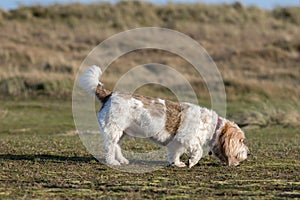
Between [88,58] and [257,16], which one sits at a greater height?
[257,16]

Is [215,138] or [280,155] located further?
[280,155]

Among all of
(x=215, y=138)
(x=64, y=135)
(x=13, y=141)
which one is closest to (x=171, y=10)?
(x=64, y=135)

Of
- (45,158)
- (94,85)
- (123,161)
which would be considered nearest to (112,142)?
(123,161)

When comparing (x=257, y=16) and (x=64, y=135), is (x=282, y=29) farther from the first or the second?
(x=64, y=135)

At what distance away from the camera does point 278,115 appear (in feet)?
86.5

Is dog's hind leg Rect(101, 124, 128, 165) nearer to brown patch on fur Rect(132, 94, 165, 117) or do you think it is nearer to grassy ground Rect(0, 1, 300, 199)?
grassy ground Rect(0, 1, 300, 199)

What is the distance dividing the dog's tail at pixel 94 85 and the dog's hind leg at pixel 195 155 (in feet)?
6.09

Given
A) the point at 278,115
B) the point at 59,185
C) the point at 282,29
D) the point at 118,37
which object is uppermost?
the point at 282,29

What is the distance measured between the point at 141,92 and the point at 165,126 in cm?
1977

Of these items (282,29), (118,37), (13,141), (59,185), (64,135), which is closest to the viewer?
(59,185)

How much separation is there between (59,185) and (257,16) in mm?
48364

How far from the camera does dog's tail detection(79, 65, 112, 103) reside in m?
13.6

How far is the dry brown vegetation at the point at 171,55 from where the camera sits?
3347cm

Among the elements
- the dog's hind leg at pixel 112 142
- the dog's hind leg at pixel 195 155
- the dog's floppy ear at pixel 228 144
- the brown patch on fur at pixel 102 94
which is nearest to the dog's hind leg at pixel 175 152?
the dog's hind leg at pixel 195 155
